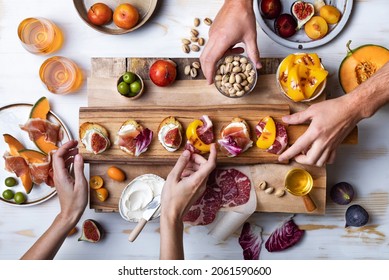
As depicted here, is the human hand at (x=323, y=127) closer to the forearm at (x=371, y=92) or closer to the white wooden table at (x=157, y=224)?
the forearm at (x=371, y=92)

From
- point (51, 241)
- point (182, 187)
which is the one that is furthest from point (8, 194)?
A: point (182, 187)

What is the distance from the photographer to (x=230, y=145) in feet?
5.29

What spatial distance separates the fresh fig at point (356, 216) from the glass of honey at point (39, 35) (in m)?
1.36

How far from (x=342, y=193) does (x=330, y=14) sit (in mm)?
693

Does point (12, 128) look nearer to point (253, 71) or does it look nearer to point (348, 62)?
point (253, 71)

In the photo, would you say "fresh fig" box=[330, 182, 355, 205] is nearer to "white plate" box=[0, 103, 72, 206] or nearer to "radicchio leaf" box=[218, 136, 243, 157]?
"radicchio leaf" box=[218, 136, 243, 157]

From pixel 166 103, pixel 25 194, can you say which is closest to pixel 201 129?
pixel 166 103

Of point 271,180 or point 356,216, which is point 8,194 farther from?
point 356,216

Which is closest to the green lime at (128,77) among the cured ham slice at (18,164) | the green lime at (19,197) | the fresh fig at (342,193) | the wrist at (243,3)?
the wrist at (243,3)

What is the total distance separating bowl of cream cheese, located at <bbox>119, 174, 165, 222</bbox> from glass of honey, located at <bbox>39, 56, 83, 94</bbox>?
482 millimetres

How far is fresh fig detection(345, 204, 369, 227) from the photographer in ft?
5.81

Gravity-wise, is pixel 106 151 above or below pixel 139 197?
above

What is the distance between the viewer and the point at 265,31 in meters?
1.77
